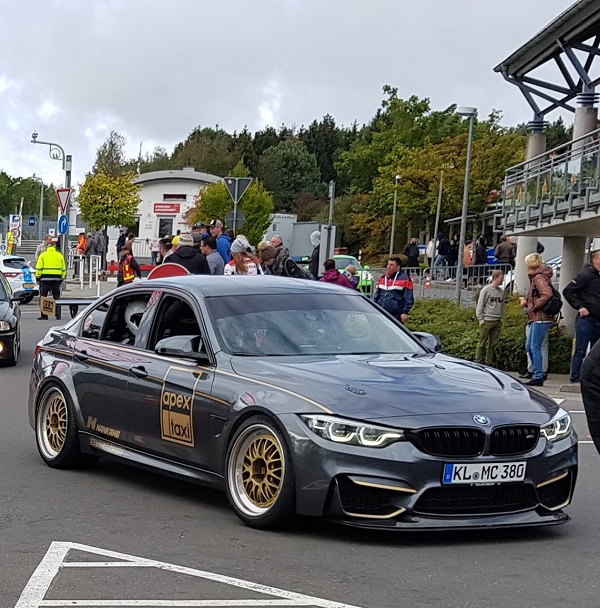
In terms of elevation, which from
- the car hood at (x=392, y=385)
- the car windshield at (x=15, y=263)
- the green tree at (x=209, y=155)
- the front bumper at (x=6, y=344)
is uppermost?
the green tree at (x=209, y=155)

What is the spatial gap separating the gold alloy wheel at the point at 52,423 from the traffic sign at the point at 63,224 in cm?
2893

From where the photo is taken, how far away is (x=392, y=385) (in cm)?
720

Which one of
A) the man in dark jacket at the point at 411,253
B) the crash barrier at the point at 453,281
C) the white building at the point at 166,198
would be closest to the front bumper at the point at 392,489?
the crash barrier at the point at 453,281

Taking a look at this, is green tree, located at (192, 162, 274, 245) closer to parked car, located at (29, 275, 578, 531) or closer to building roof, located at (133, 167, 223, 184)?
building roof, located at (133, 167, 223, 184)

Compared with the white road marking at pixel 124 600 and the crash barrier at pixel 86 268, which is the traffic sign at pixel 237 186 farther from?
the white road marking at pixel 124 600

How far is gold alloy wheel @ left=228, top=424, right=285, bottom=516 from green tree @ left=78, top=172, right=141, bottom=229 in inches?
2380

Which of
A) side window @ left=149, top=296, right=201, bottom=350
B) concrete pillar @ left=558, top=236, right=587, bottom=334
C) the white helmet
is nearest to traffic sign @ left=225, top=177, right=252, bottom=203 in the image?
concrete pillar @ left=558, top=236, right=587, bottom=334

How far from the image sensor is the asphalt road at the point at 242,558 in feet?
19.1

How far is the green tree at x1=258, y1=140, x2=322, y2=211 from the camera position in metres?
120

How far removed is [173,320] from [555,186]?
1730 cm

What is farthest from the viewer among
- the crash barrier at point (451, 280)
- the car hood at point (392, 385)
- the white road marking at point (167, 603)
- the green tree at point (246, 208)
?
the green tree at point (246, 208)

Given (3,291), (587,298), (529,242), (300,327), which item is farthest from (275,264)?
(529,242)

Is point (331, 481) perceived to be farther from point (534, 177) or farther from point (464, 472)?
point (534, 177)

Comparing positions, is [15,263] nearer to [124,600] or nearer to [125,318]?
[125,318]
